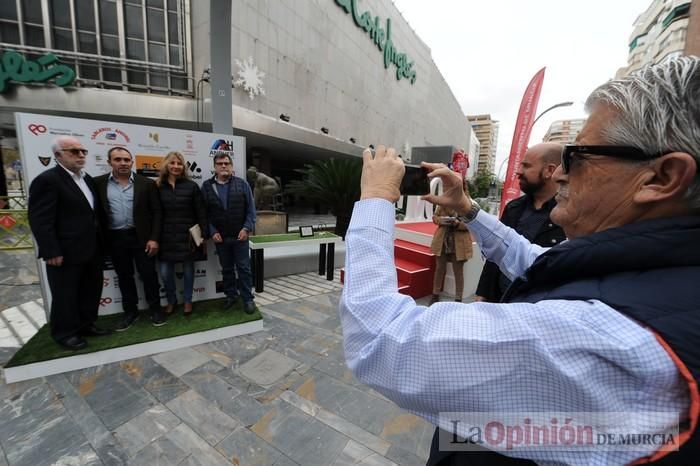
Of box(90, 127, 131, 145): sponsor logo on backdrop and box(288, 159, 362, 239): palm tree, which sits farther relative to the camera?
box(288, 159, 362, 239): palm tree

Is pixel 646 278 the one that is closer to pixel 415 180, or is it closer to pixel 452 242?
pixel 415 180

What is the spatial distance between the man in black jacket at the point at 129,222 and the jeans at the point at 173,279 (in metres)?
0.12

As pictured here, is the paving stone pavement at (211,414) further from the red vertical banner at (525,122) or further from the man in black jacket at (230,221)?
the red vertical banner at (525,122)

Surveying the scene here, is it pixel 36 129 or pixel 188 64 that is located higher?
pixel 188 64

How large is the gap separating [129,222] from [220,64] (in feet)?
7.60

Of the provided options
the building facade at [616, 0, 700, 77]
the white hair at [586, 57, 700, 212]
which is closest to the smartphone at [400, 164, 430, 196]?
the white hair at [586, 57, 700, 212]

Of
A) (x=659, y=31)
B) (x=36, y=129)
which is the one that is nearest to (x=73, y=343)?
(x=36, y=129)

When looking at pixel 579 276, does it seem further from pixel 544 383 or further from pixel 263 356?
pixel 263 356

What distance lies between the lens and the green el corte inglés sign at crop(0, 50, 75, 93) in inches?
340

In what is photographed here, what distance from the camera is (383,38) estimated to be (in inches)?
743

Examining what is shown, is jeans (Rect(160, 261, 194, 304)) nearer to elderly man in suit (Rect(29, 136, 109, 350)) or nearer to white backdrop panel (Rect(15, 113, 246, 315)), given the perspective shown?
white backdrop panel (Rect(15, 113, 246, 315))

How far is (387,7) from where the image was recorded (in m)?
18.9

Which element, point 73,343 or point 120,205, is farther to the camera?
point 120,205

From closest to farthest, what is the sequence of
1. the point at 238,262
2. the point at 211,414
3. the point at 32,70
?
the point at 211,414
the point at 238,262
the point at 32,70
